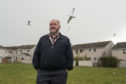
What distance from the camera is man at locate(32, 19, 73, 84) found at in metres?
4.20

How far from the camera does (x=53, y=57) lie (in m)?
4.18

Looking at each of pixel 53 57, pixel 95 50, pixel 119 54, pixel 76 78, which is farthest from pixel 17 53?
pixel 53 57

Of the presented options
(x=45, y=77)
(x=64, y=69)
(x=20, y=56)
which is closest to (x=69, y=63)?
(x=64, y=69)

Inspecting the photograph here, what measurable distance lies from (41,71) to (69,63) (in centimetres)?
54

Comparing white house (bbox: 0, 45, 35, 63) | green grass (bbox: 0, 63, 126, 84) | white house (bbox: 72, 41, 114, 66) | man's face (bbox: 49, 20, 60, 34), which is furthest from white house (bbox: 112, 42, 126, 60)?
man's face (bbox: 49, 20, 60, 34)

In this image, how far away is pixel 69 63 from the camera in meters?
4.37

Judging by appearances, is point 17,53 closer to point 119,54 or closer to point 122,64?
point 119,54

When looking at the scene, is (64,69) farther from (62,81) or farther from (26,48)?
(26,48)

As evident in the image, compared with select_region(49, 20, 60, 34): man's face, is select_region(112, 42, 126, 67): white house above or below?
below

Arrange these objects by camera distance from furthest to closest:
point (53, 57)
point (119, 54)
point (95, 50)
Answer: point (95, 50) → point (119, 54) → point (53, 57)

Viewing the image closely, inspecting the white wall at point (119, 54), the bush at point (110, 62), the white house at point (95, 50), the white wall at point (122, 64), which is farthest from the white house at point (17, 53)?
the white wall at point (122, 64)

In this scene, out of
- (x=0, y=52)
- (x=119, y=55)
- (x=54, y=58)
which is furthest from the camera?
(x=0, y=52)

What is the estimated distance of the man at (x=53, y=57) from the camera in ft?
13.8

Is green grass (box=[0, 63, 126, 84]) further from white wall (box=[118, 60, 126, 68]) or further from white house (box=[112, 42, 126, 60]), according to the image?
white house (box=[112, 42, 126, 60])
